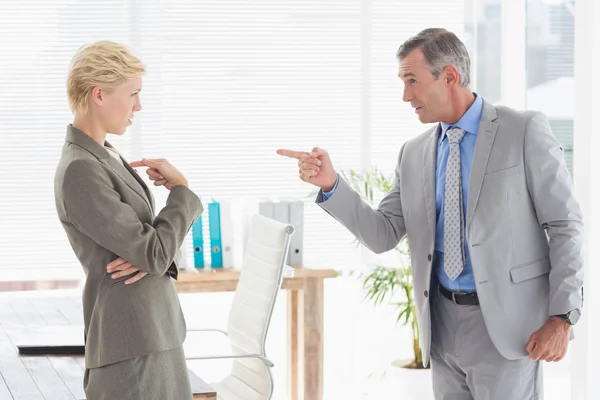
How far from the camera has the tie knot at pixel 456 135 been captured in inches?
94.7

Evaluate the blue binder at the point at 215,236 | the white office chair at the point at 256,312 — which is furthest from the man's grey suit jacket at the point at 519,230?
the blue binder at the point at 215,236

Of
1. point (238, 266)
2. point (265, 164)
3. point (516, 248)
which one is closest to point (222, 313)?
point (238, 266)

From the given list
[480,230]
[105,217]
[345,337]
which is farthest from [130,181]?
[345,337]

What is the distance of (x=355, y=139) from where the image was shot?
4.68 metres

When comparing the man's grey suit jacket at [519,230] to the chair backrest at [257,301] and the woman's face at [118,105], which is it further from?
the woman's face at [118,105]

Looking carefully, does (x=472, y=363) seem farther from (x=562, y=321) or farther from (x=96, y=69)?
(x=96, y=69)

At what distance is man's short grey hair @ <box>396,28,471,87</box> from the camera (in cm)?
239

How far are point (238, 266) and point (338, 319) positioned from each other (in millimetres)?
815

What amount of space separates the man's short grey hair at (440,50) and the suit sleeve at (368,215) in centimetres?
34

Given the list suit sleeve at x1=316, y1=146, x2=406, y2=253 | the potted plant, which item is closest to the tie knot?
suit sleeve at x1=316, y1=146, x2=406, y2=253

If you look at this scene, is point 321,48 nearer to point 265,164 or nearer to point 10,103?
point 265,164

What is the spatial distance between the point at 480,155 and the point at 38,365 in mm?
1398

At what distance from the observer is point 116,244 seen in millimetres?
1915

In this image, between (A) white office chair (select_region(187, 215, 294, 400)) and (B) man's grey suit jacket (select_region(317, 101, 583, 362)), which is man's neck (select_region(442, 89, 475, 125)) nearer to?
(B) man's grey suit jacket (select_region(317, 101, 583, 362))
